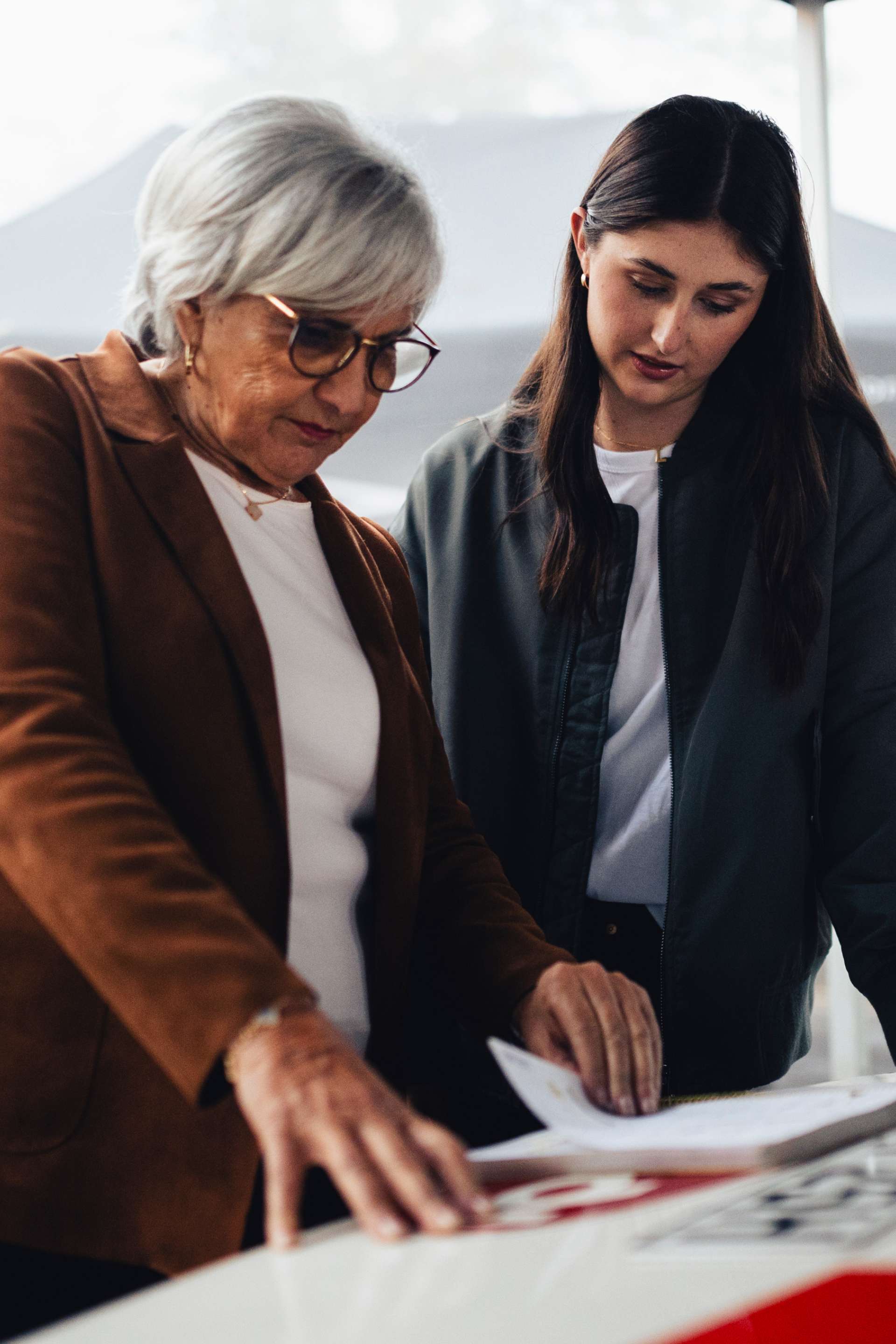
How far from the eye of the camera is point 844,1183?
0.92 meters

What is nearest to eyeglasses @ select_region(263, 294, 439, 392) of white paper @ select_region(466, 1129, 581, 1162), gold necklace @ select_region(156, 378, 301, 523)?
gold necklace @ select_region(156, 378, 301, 523)

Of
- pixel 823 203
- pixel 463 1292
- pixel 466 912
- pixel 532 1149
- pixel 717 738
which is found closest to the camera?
pixel 463 1292

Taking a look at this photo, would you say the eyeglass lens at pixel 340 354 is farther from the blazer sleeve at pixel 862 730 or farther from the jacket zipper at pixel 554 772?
the blazer sleeve at pixel 862 730

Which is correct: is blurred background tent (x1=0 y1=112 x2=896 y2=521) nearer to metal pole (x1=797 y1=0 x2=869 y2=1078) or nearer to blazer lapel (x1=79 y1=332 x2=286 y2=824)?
metal pole (x1=797 y1=0 x2=869 y2=1078)

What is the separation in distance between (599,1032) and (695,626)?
694mm

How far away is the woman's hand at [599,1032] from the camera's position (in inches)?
48.1

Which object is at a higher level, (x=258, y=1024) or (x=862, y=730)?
(x=258, y=1024)

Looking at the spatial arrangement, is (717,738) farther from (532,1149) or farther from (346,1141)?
(346,1141)

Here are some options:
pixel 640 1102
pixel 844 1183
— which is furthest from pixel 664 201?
pixel 844 1183

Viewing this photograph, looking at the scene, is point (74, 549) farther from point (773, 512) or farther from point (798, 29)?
point (798, 29)

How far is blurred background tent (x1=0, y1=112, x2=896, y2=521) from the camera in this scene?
11.1 feet

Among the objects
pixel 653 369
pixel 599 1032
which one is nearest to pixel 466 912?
pixel 599 1032

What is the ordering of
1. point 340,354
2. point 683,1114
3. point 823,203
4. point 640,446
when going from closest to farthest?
1. point 683,1114
2. point 340,354
3. point 640,446
4. point 823,203

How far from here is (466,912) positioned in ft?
4.61
